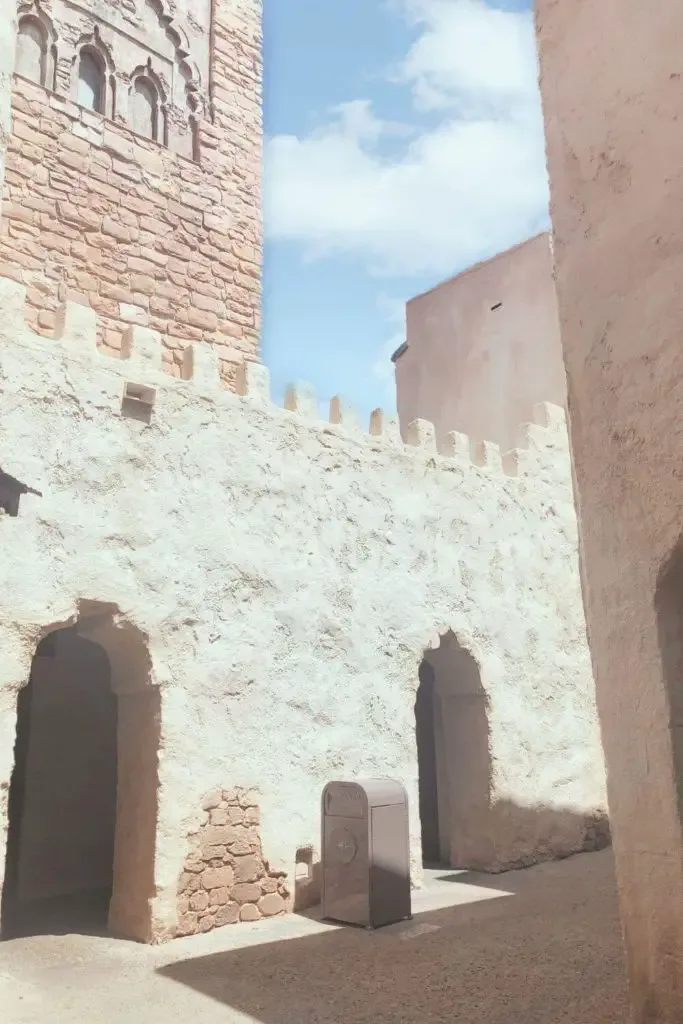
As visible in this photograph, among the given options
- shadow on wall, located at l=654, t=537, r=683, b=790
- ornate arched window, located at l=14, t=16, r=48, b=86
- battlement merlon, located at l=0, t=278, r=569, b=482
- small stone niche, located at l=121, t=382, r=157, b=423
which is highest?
ornate arched window, located at l=14, t=16, r=48, b=86

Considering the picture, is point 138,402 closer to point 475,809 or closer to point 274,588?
point 274,588

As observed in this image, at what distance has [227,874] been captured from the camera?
235 inches

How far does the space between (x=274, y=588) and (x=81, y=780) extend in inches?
117

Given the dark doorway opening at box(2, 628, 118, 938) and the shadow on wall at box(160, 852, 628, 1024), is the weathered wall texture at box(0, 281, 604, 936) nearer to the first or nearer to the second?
the shadow on wall at box(160, 852, 628, 1024)

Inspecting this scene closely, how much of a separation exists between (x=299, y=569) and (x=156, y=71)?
22.3ft

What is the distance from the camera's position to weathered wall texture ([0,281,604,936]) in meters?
5.67

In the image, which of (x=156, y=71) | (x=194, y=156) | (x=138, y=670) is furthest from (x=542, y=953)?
(x=156, y=71)

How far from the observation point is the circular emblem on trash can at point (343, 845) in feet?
19.9

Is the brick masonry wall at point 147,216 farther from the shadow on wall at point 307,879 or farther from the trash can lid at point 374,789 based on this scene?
the shadow on wall at point 307,879

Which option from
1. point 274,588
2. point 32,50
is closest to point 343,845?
point 274,588

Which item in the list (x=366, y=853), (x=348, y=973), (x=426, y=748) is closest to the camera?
(x=348, y=973)

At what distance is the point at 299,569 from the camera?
6898 millimetres

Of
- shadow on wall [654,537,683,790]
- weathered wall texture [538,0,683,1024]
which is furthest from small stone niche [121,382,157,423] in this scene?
shadow on wall [654,537,683,790]

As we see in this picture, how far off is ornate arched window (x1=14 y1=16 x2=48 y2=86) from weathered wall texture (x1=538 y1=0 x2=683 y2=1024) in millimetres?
6889
